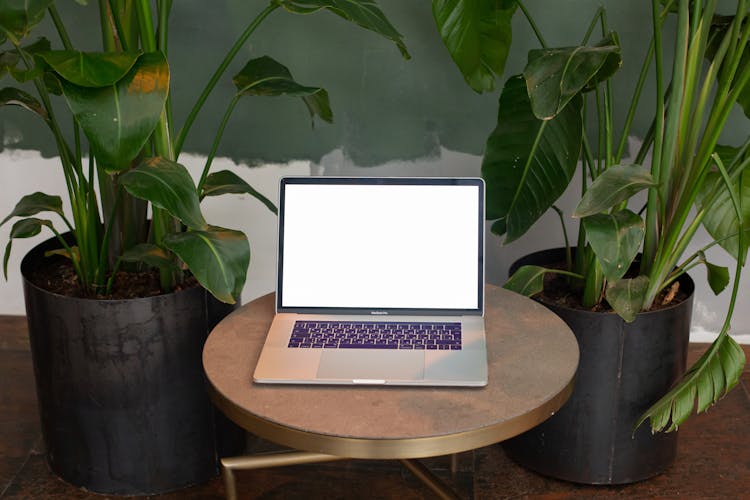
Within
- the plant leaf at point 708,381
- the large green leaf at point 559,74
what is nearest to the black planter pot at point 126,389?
the large green leaf at point 559,74

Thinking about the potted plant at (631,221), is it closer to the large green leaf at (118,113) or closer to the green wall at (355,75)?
the green wall at (355,75)

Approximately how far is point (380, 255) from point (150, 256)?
1.33ft

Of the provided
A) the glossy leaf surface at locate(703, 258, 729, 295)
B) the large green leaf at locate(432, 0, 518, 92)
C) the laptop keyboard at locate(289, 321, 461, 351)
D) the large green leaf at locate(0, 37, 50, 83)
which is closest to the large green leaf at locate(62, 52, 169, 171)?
the large green leaf at locate(0, 37, 50, 83)

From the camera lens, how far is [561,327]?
1.54 metres

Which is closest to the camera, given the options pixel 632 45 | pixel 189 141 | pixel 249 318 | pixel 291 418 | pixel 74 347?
pixel 291 418

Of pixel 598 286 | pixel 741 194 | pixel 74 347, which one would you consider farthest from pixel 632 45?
pixel 74 347

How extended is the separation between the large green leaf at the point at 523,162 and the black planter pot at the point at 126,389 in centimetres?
59

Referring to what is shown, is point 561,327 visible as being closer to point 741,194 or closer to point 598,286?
point 598,286

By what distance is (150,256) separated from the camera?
165 cm

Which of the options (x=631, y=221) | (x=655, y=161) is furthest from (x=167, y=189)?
(x=655, y=161)

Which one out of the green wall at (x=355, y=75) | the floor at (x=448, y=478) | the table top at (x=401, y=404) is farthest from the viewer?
the green wall at (x=355, y=75)

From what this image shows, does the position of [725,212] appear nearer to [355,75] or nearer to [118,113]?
[355,75]

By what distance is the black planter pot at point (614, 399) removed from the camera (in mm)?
1770

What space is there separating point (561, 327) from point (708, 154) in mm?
420
